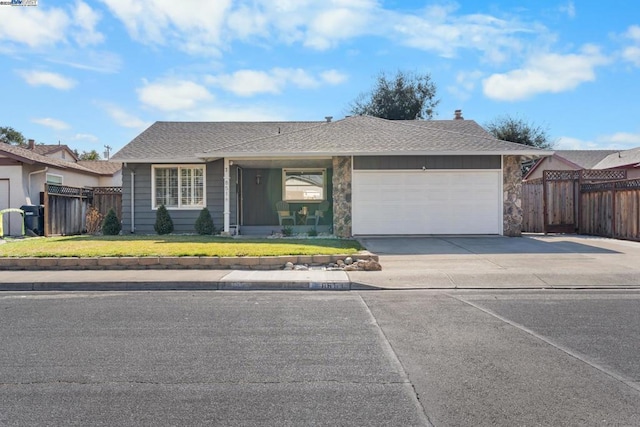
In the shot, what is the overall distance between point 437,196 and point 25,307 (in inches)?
477

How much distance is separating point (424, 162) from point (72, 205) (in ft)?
46.0

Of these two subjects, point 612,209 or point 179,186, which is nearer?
point 612,209

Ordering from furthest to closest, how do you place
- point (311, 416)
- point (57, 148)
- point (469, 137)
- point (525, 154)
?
1. point (57, 148)
2. point (469, 137)
3. point (525, 154)
4. point (311, 416)

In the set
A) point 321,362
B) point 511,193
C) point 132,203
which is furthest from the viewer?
point 132,203

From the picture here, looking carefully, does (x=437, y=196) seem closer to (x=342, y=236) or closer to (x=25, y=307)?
(x=342, y=236)

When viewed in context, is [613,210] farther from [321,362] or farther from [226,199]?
[321,362]

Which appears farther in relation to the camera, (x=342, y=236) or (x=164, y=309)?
(x=342, y=236)

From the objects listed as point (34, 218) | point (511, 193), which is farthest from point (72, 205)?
point (511, 193)

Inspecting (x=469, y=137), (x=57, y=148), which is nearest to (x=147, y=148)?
(x=469, y=137)

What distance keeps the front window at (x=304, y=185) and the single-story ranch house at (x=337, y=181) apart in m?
0.04

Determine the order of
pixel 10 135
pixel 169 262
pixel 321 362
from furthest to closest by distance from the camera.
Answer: pixel 10 135
pixel 169 262
pixel 321 362

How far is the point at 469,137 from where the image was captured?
17.1 meters

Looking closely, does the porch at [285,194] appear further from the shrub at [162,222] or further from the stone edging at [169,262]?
the stone edging at [169,262]

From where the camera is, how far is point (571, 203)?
1772cm
